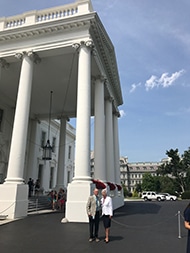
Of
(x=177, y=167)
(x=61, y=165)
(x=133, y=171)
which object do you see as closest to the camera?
(x=61, y=165)

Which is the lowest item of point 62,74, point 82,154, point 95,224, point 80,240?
point 80,240

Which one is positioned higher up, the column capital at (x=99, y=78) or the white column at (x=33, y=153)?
the column capital at (x=99, y=78)

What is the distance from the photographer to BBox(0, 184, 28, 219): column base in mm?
9922

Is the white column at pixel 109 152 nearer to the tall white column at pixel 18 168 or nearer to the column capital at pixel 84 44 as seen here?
the column capital at pixel 84 44

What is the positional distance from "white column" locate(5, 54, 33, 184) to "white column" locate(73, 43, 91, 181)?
3.13 m

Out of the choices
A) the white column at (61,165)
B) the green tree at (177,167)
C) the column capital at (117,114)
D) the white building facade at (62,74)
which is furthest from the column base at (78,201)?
the green tree at (177,167)

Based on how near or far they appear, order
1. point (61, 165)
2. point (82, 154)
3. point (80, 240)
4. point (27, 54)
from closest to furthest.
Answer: point (80, 240) → point (82, 154) → point (27, 54) → point (61, 165)

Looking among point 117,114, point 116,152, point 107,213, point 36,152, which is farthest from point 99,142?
point 36,152

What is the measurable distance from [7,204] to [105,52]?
472 inches

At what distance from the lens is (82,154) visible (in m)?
10.3

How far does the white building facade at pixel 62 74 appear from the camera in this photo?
1020cm

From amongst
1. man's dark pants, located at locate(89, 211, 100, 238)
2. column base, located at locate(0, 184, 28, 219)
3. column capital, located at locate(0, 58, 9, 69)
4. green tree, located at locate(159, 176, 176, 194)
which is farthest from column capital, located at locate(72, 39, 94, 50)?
green tree, located at locate(159, 176, 176, 194)

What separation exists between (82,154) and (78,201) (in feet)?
7.43

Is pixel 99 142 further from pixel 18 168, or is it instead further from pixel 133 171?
pixel 133 171
